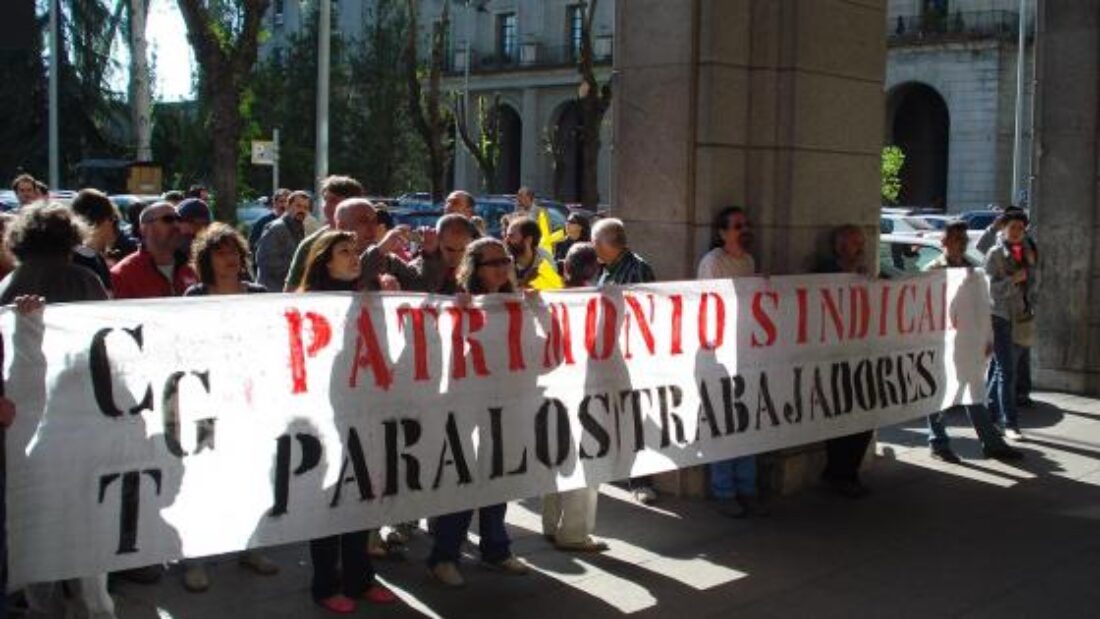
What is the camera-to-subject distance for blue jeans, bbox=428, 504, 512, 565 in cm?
627

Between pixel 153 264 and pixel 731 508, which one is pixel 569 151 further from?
pixel 153 264

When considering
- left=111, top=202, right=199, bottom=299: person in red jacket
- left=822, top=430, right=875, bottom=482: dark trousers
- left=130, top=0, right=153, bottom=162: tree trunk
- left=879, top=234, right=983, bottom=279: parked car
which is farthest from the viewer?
left=130, top=0, right=153, bottom=162: tree trunk

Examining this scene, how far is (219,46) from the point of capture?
19531 mm

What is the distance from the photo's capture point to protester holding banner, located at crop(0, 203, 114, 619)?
5.30 metres

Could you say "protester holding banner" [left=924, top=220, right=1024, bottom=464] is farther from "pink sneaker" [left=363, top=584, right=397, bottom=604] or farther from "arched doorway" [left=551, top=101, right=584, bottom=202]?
"arched doorway" [left=551, top=101, right=584, bottom=202]

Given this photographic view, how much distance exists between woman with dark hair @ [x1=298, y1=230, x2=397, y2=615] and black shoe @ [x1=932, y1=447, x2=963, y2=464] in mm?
5055

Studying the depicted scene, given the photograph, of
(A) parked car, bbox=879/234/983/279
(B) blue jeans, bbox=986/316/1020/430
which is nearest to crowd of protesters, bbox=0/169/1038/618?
(B) blue jeans, bbox=986/316/1020/430

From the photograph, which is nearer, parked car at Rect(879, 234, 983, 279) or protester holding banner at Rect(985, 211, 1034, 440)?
protester holding banner at Rect(985, 211, 1034, 440)

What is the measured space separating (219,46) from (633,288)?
14390 mm

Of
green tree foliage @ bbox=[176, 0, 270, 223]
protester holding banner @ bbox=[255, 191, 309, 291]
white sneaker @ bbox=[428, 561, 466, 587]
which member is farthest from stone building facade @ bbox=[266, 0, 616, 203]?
white sneaker @ bbox=[428, 561, 466, 587]

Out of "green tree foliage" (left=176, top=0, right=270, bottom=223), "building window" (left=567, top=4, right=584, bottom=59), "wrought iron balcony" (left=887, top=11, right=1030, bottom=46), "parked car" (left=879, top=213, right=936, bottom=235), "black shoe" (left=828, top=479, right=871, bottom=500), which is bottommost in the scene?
"black shoe" (left=828, top=479, right=871, bottom=500)

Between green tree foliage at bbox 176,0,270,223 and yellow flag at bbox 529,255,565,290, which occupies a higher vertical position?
green tree foliage at bbox 176,0,270,223

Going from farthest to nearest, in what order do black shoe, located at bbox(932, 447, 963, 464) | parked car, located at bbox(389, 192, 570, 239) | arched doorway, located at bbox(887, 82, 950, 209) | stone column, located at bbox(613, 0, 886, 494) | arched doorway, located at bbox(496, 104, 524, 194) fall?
arched doorway, located at bbox(496, 104, 524, 194) < arched doorway, located at bbox(887, 82, 950, 209) < parked car, located at bbox(389, 192, 570, 239) < black shoe, located at bbox(932, 447, 963, 464) < stone column, located at bbox(613, 0, 886, 494)

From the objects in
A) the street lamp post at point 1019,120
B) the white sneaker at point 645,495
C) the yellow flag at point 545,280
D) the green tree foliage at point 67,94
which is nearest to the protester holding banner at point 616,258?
the yellow flag at point 545,280
